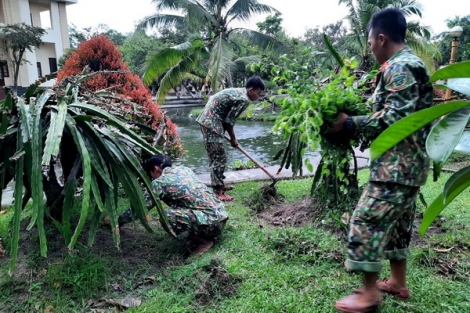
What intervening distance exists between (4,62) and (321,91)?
2266cm

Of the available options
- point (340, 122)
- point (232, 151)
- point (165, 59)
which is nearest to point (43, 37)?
point (165, 59)

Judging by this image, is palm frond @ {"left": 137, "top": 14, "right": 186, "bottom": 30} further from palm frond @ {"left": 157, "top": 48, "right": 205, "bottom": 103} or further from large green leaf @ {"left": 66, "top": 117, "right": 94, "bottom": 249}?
large green leaf @ {"left": 66, "top": 117, "right": 94, "bottom": 249}

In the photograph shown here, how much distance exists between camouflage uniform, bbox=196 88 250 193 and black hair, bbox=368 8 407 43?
265cm

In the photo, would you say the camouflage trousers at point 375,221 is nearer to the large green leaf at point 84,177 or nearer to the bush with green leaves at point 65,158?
the bush with green leaves at point 65,158

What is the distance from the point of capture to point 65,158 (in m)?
2.79

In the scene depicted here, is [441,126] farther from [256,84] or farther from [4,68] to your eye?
[4,68]

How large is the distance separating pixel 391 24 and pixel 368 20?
1062 centimetres

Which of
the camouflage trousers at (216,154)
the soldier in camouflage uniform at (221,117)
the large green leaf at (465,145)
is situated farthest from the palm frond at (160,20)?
the large green leaf at (465,145)

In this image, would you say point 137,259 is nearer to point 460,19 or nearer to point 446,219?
point 446,219

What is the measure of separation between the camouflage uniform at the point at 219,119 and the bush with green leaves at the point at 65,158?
1.79 meters

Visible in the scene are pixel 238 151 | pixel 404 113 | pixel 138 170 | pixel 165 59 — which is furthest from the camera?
pixel 165 59

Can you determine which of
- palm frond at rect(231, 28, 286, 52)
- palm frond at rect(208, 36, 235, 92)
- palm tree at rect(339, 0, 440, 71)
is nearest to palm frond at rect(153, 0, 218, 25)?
palm frond at rect(231, 28, 286, 52)

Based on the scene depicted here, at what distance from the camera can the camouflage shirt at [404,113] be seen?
5.78 ft

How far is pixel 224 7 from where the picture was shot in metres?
13.1
